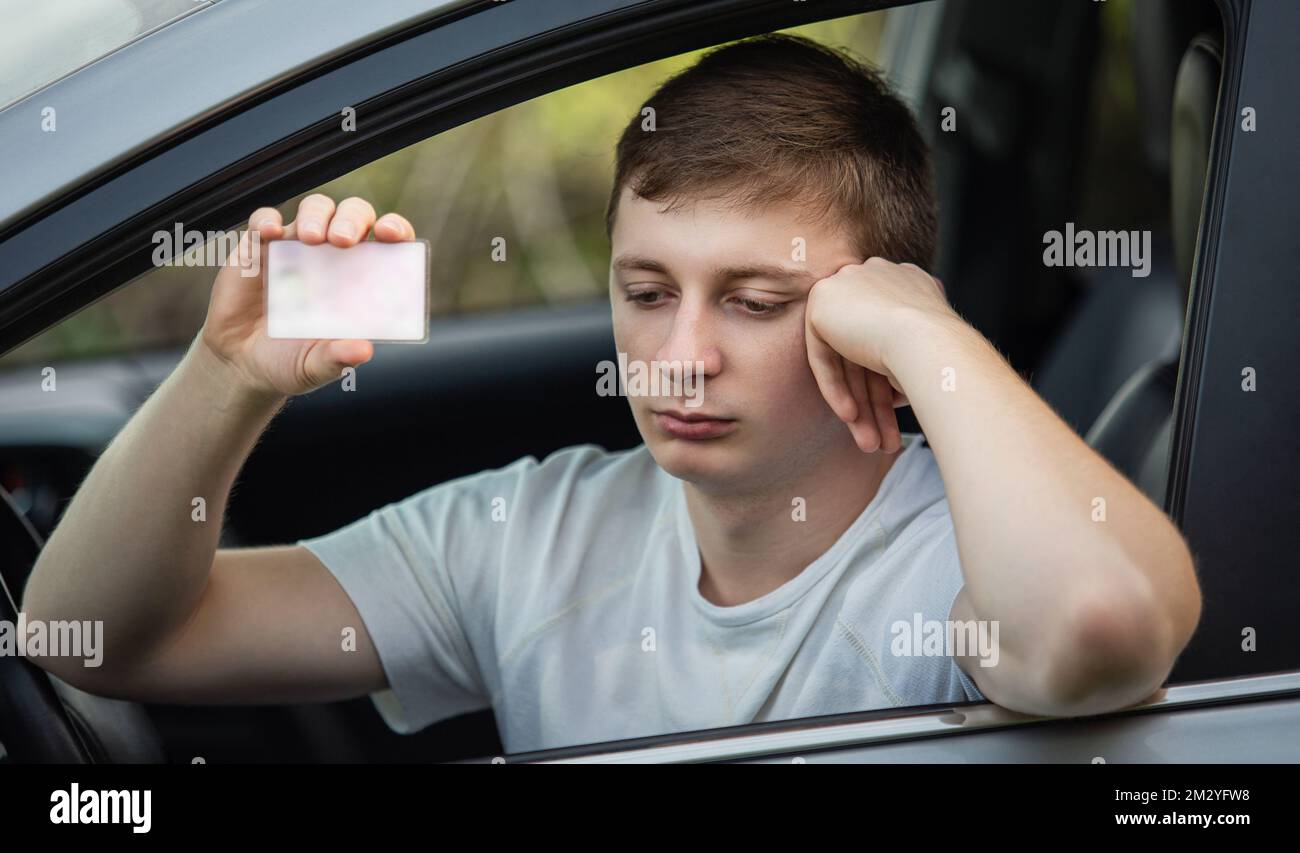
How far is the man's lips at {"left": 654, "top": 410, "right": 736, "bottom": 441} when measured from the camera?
55.9 inches

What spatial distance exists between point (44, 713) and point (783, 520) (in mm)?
879

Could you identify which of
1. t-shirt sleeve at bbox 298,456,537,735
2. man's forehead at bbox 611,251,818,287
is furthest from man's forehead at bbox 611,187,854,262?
t-shirt sleeve at bbox 298,456,537,735

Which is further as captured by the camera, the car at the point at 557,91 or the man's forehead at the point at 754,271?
the man's forehead at the point at 754,271

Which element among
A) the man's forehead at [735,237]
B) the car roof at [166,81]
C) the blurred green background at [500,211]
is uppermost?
the blurred green background at [500,211]

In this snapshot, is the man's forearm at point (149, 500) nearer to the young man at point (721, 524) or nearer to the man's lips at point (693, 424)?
the young man at point (721, 524)

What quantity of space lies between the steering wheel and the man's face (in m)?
0.72

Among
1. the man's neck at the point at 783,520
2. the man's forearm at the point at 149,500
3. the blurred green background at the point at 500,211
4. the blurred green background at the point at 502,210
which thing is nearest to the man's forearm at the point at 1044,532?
the man's neck at the point at 783,520

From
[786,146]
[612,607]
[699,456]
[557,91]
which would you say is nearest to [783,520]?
[699,456]

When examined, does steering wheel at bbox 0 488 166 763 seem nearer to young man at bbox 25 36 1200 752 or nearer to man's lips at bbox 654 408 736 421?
young man at bbox 25 36 1200 752

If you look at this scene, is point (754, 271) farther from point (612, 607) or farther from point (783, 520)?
point (612, 607)

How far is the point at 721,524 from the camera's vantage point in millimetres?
1586

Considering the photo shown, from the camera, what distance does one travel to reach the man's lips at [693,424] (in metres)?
1.42

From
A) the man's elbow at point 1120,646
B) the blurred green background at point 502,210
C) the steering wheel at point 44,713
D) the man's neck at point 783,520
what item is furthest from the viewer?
the blurred green background at point 502,210

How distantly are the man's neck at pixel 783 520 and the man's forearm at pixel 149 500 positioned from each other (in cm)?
58
